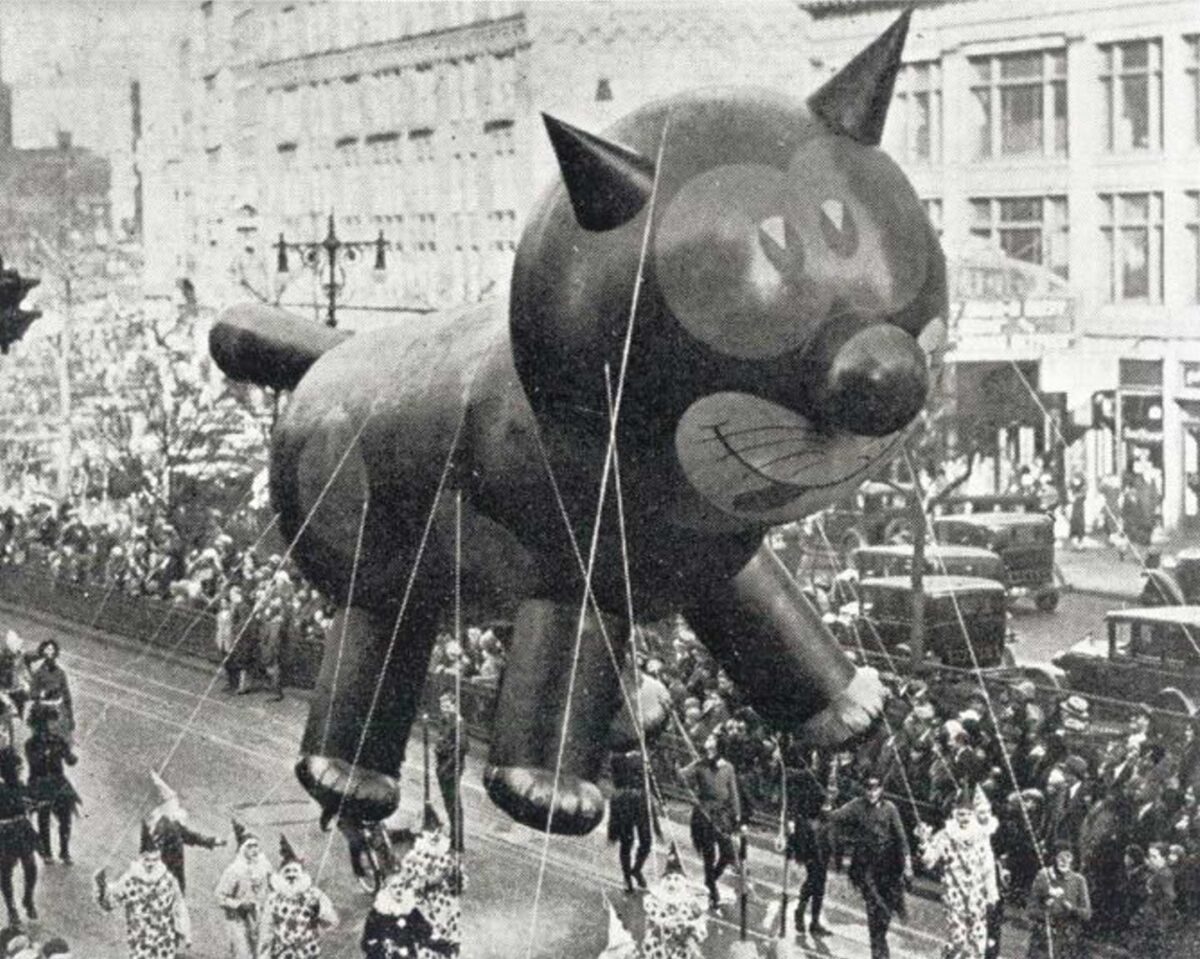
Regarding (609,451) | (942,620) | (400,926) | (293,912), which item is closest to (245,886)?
(293,912)

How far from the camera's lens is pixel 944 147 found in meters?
30.7

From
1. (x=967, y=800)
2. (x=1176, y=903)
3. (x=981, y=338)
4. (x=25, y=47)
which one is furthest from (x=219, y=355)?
(x=981, y=338)

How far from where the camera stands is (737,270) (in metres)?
5.89

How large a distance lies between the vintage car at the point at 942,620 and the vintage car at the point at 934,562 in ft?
4.03

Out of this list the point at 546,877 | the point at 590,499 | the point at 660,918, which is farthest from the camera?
the point at 546,877

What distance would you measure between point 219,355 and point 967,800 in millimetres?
6307

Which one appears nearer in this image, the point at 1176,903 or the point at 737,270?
the point at 737,270

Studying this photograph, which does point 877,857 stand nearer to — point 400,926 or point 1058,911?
point 1058,911

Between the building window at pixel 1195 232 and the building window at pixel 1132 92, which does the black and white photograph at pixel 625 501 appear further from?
the building window at pixel 1195 232

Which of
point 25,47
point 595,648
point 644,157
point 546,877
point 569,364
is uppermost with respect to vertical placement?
point 25,47

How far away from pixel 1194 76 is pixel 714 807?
1598 centimetres

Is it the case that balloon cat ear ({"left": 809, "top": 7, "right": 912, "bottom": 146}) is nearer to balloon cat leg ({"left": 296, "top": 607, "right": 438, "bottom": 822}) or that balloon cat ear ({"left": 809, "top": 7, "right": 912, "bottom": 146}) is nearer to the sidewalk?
balloon cat leg ({"left": 296, "top": 607, "right": 438, "bottom": 822})

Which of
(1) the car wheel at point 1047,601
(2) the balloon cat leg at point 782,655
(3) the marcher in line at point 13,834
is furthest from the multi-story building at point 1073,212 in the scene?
(2) the balloon cat leg at point 782,655

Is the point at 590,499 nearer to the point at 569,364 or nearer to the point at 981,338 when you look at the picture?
the point at 569,364
